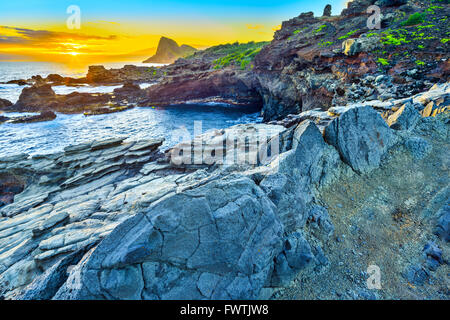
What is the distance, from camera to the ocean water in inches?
1183

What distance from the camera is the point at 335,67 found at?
2658 centimetres

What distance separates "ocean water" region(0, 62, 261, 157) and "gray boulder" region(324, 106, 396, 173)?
69.9 feet

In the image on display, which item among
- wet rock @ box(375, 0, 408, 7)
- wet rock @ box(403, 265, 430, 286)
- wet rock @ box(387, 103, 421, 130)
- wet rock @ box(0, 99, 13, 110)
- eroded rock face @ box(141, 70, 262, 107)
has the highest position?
wet rock @ box(375, 0, 408, 7)

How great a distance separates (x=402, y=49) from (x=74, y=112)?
60.3 metres

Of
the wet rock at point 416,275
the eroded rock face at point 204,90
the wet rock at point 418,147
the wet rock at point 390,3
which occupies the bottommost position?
the wet rock at point 416,275

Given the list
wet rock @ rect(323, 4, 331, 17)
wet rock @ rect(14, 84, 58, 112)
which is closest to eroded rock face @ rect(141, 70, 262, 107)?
wet rock @ rect(14, 84, 58, 112)

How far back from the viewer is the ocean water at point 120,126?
30.1 metres

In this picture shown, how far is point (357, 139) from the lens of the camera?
29.9ft

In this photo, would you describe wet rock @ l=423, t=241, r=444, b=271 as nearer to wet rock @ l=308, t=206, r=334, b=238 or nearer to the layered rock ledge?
the layered rock ledge

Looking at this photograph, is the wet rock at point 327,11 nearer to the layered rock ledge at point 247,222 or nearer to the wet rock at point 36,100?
the layered rock ledge at point 247,222

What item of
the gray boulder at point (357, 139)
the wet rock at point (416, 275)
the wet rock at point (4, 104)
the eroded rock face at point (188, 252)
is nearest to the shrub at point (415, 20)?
the gray boulder at point (357, 139)

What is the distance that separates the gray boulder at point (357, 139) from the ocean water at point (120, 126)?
69.9 feet
